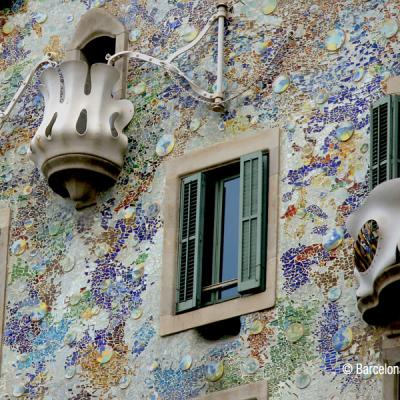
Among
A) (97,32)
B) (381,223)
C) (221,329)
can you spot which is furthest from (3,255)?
(381,223)

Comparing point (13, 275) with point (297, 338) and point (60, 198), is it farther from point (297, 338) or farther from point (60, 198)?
point (297, 338)

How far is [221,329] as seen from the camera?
74.3 feet

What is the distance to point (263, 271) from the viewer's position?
22562 millimetres

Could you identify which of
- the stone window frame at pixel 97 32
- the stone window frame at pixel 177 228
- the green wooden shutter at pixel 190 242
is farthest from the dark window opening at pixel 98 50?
the green wooden shutter at pixel 190 242

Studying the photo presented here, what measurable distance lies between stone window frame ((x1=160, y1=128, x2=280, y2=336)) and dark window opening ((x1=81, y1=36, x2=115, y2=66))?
2139 millimetres

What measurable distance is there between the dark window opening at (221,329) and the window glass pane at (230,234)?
346mm

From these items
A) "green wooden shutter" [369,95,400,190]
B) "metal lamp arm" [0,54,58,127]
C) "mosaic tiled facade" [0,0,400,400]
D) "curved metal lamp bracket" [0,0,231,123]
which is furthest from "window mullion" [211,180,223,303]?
"metal lamp arm" [0,54,58,127]

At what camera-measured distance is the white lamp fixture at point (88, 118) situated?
24.2 m

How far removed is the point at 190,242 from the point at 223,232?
33 cm

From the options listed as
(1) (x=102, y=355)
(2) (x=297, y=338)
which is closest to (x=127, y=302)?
(1) (x=102, y=355)

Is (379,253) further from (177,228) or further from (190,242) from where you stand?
(177,228)

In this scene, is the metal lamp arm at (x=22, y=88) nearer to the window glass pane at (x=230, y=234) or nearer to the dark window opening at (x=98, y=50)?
the dark window opening at (x=98, y=50)

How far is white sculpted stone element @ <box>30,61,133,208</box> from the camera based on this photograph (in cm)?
2425

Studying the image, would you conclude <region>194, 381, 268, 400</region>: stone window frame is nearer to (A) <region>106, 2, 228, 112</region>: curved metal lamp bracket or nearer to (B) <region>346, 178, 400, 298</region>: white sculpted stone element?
(B) <region>346, 178, 400, 298</region>: white sculpted stone element
